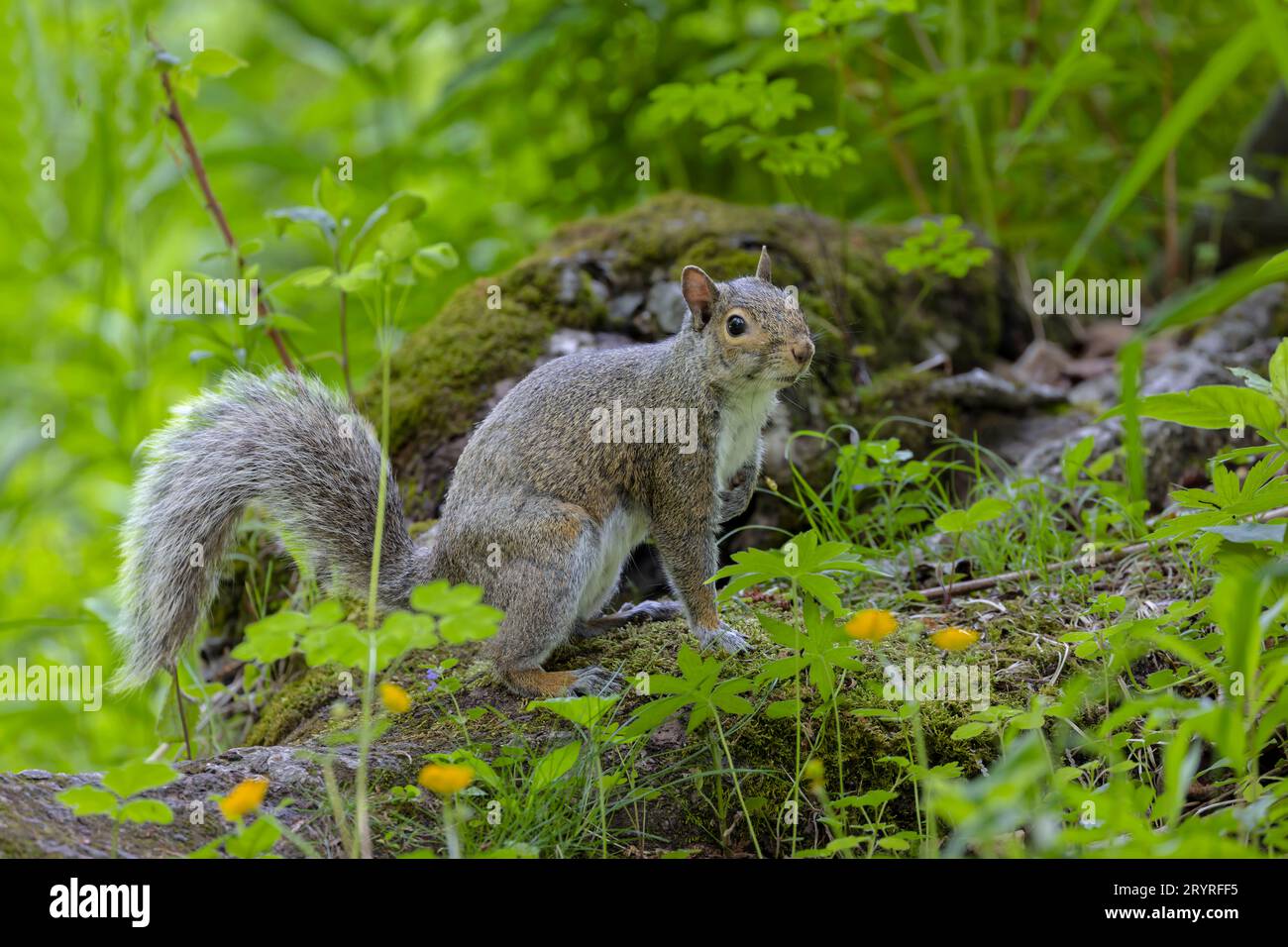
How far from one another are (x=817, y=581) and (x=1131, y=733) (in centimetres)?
84

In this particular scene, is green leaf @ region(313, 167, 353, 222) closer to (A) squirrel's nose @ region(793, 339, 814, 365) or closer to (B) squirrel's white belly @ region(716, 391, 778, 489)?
(B) squirrel's white belly @ region(716, 391, 778, 489)

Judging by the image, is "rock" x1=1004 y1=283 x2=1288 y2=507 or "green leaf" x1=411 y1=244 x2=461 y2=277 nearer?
"green leaf" x1=411 y1=244 x2=461 y2=277

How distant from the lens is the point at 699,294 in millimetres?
3242

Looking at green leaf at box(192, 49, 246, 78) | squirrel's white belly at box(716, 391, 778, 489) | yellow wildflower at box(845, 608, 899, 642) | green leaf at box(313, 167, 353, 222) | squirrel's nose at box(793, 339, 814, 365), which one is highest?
green leaf at box(192, 49, 246, 78)

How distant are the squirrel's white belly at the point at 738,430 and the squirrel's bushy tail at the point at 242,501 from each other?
2.91 feet

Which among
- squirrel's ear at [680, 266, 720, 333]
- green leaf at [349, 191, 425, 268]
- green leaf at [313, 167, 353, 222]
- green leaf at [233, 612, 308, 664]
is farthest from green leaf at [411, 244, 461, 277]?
green leaf at [233, 612, 308, 664]

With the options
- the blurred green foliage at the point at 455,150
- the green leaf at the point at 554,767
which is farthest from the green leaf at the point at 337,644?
the blurred green foliage at the point at 455,150

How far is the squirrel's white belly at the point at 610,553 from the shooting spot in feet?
10.3

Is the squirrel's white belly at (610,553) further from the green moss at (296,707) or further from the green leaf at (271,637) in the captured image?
the green leaf at (271,637)

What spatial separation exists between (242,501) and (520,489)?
72 centimetres

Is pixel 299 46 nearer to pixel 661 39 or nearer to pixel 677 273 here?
pixel 661 39

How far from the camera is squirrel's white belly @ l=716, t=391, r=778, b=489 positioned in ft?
10.7

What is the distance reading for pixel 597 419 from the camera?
3199 millimetres

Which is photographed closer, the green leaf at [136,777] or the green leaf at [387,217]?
the green leaf at [136,777]
